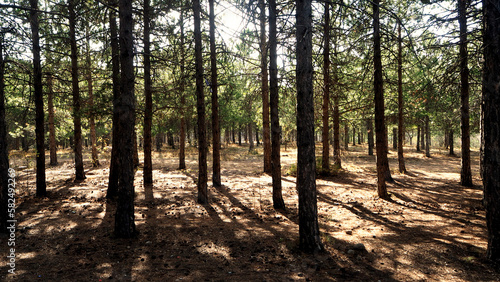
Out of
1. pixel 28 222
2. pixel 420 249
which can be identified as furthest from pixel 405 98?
pixel 28 222

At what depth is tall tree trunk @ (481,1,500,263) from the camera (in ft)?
Answer: 15.2

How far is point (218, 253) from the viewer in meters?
5.50

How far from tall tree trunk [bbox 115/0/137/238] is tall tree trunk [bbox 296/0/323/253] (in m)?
3.99

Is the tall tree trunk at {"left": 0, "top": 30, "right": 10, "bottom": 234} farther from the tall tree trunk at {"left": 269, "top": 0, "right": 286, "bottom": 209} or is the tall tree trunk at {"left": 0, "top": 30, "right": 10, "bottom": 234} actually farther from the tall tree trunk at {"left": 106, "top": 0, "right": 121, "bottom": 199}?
the tall tree trunk at {"left": 269, "top": 0, "right": 286, "bottom": 209}

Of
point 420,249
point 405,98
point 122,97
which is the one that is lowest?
point 420,249

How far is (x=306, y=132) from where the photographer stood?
5316 millimetres

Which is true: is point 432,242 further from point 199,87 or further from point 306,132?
point 199,87

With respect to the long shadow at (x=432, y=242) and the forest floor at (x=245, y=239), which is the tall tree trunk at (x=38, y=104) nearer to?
the forest floor at (x=245, y=239)

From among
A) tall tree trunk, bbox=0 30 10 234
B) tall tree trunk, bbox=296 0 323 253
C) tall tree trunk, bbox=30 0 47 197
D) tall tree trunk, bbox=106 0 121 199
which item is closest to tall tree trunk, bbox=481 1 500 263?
tall tree trunk, bbox=296 0 323 253

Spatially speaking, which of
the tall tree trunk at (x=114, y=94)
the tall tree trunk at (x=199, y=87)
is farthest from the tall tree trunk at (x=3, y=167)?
the tall tree trunk at (x=199, y=87)

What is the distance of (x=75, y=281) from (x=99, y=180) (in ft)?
35.2

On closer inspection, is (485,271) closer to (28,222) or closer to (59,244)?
(59,244)

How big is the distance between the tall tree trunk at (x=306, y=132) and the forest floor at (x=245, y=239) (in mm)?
536

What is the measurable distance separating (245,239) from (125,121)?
4.13 meters
